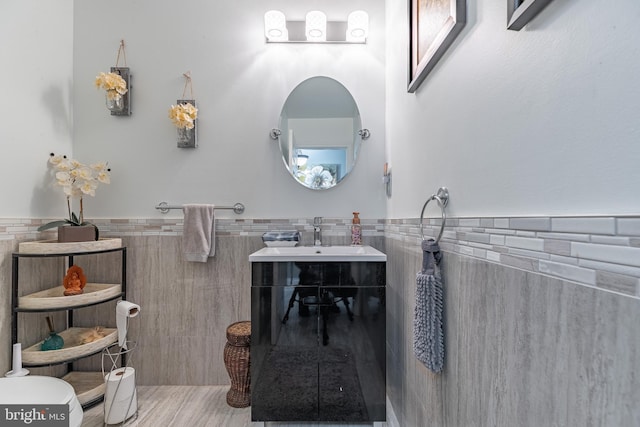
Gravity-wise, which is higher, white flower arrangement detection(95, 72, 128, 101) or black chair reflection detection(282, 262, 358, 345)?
white flower arrangement detection(95, 72, 128, 101)

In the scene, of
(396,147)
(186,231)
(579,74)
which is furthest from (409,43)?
(186,231)

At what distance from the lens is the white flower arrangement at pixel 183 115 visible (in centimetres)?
173

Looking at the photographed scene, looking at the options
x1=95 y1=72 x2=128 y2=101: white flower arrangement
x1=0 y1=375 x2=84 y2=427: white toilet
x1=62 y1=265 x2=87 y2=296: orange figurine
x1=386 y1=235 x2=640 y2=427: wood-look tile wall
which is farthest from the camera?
x1=95 y1=72 x2=128 y2=101: white flower arrangement

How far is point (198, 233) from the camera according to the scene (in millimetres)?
1766

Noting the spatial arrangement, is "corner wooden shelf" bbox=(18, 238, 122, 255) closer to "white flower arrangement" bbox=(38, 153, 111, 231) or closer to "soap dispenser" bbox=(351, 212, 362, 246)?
"white flower arrangement" bbox=(38, 153, 111, 231)

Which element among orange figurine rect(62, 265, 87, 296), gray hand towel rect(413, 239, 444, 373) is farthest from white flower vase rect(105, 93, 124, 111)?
gray hand towel rect(413, 239, 444, 373)

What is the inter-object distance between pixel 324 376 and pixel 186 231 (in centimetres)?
116

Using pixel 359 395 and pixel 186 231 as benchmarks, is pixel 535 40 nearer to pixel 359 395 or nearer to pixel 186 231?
pixel 359 395

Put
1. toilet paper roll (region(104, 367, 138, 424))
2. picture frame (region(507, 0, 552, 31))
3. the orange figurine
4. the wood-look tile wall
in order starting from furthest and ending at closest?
the orange figurine
toilet paper roll (region(104, 367, 138, 424))
picture frame (region(507, 0, 552, 31))
the wood-look tile wall

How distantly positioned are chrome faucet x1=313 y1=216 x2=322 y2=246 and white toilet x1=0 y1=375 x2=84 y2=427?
53.0 inches

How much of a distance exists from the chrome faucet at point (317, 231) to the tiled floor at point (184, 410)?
0.98 m

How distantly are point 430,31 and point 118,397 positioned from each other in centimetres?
223

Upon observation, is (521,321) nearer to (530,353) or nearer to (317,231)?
(530,353)

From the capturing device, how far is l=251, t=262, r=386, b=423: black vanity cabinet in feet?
4.42
